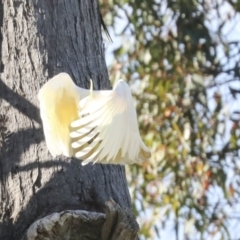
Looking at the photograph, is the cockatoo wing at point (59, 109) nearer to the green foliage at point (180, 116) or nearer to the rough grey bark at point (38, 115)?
the rough grey bark at point (38, 115)

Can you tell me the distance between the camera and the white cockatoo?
1.16 meters

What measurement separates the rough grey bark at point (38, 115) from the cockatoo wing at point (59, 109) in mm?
65

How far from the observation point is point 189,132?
2.96m

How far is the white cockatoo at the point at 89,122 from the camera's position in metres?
1.16

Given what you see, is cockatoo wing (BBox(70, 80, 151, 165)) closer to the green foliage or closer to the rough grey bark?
the rough grey bark

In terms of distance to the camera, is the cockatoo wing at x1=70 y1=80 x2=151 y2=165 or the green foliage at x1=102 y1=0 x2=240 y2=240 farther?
the green foliage at x1=102 y1=0 x2=240 y2=240

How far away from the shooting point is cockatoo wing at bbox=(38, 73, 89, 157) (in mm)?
1169

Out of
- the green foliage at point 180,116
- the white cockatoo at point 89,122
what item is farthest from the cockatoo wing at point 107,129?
the green foliage at point 180,116

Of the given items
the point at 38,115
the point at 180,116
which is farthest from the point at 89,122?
the point at 180,116

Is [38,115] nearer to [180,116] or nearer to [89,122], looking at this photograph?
[89,122]

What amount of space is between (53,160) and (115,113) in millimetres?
141

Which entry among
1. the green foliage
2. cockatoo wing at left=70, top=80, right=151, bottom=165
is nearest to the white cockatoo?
cockatoo wing at left=70, top=80, right=151, bottom=165

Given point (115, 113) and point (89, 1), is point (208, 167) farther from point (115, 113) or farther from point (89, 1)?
point (115, 113)

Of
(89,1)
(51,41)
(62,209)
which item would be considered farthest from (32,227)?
(89,1)
